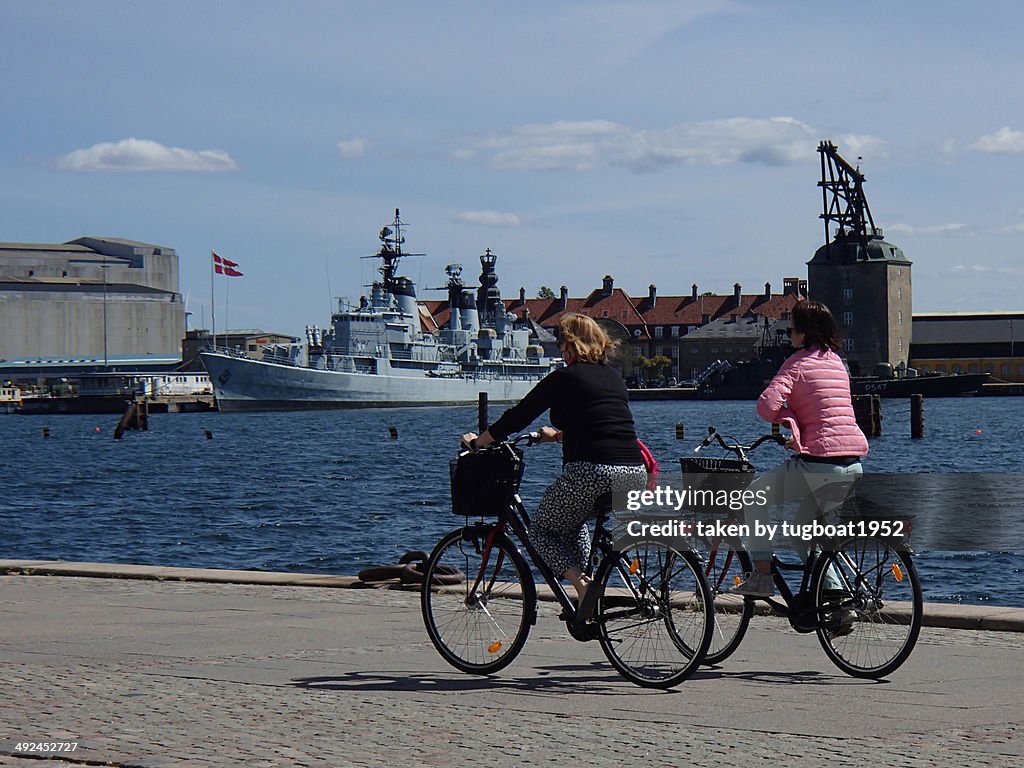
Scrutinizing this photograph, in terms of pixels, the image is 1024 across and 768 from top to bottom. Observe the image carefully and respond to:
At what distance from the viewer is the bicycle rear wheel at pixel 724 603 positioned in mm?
7750

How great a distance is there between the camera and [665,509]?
7480mm

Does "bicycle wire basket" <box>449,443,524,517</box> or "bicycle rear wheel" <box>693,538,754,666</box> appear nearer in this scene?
"bicycle wire basket" <box>449,443,524,517</box>

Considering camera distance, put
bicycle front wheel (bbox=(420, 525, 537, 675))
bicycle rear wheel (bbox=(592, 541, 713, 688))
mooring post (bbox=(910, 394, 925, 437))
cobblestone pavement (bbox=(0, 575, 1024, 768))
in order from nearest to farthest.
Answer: cobblestone pavement (bbox=(0, 575, 1024, 768)) → bicycle rear wheel (bbox=(592, 541, 713, 688)) → bicycle front wheel (bbox=(420, 525, 537, 675)) → mooring post (bbox=(910, 394, 925, 437))

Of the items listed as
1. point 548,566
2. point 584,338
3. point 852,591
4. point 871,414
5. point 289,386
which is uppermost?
point 584,338

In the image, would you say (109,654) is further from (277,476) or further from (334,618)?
(277,476)

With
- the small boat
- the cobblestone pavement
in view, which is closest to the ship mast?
the small boat

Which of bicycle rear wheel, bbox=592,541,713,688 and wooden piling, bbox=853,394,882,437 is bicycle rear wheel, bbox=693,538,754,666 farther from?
wooden piling, bbox=853,394,882,437

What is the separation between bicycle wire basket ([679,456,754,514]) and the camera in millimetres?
7613

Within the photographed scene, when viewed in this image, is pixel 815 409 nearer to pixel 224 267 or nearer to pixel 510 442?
pixel 510 442

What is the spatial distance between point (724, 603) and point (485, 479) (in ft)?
4.61

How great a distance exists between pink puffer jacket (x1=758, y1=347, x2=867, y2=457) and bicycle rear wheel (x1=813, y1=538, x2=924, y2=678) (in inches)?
19.1

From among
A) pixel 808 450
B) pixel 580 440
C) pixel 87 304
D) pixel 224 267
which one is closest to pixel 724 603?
pixel 808 450

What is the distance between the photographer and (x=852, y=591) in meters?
7.62

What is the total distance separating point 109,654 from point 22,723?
6.89 feet
